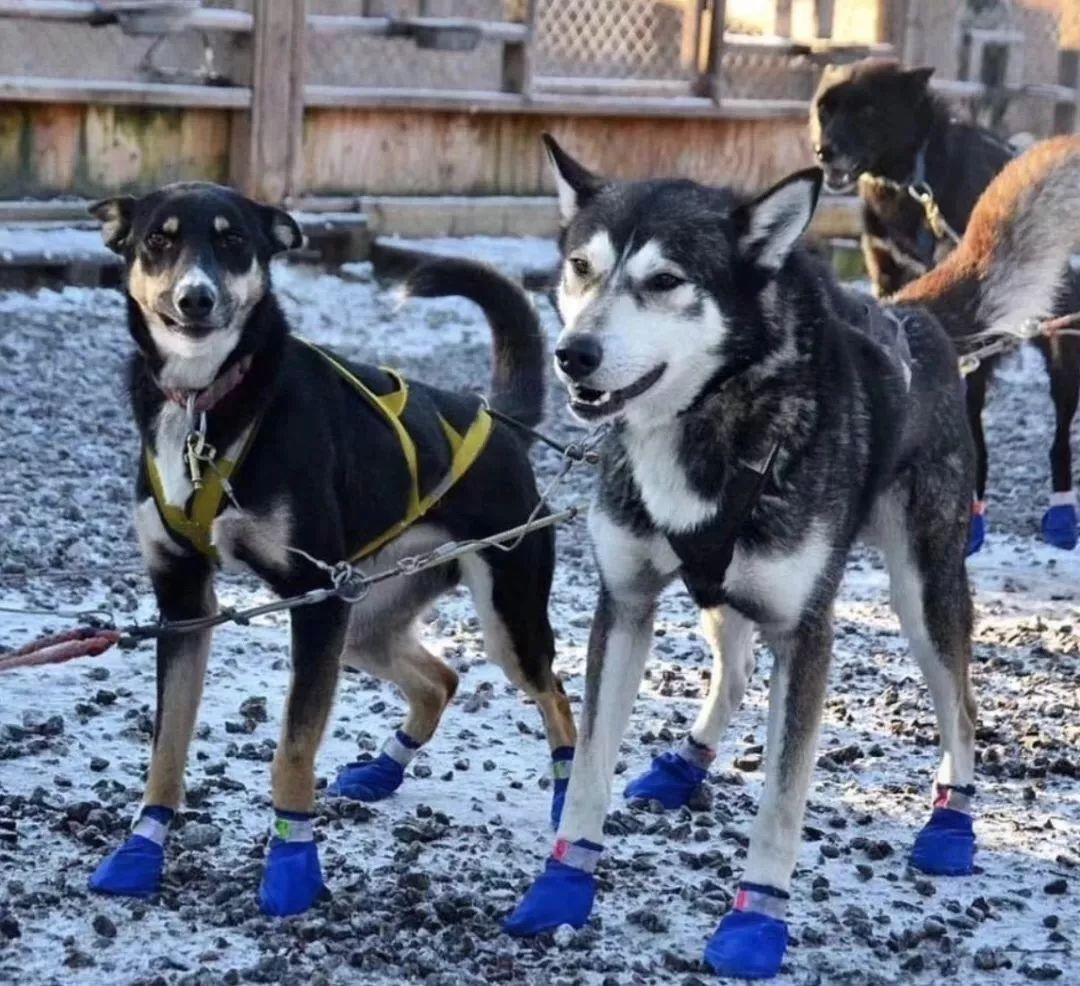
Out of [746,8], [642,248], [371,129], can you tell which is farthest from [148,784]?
[746,8]

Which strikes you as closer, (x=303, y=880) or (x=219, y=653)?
(x=303, y=880)

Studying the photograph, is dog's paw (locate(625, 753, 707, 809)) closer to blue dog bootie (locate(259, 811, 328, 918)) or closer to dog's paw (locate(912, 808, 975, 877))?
dog's paw (locate(912, 808, 975, 877))

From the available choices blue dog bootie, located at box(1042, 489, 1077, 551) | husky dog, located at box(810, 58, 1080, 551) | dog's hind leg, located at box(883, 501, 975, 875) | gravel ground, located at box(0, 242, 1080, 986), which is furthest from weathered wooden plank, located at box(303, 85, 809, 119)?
dog's hind leg, located at box(883, 501, 975, 875)

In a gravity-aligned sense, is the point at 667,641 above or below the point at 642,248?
below

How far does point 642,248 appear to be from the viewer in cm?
353

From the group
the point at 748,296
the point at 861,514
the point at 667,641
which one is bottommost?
the point at 667,641

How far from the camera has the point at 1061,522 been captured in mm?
7336

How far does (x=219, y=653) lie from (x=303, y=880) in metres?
1.80

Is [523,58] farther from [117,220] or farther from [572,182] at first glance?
[572,182]

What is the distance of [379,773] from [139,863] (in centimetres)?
79

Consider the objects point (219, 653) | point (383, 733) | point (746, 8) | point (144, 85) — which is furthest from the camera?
point (746, 8)

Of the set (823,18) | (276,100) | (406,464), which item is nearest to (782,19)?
(823,18)

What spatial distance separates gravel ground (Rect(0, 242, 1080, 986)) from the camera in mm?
3627

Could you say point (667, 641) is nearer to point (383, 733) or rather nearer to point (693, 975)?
point (383, 733)
